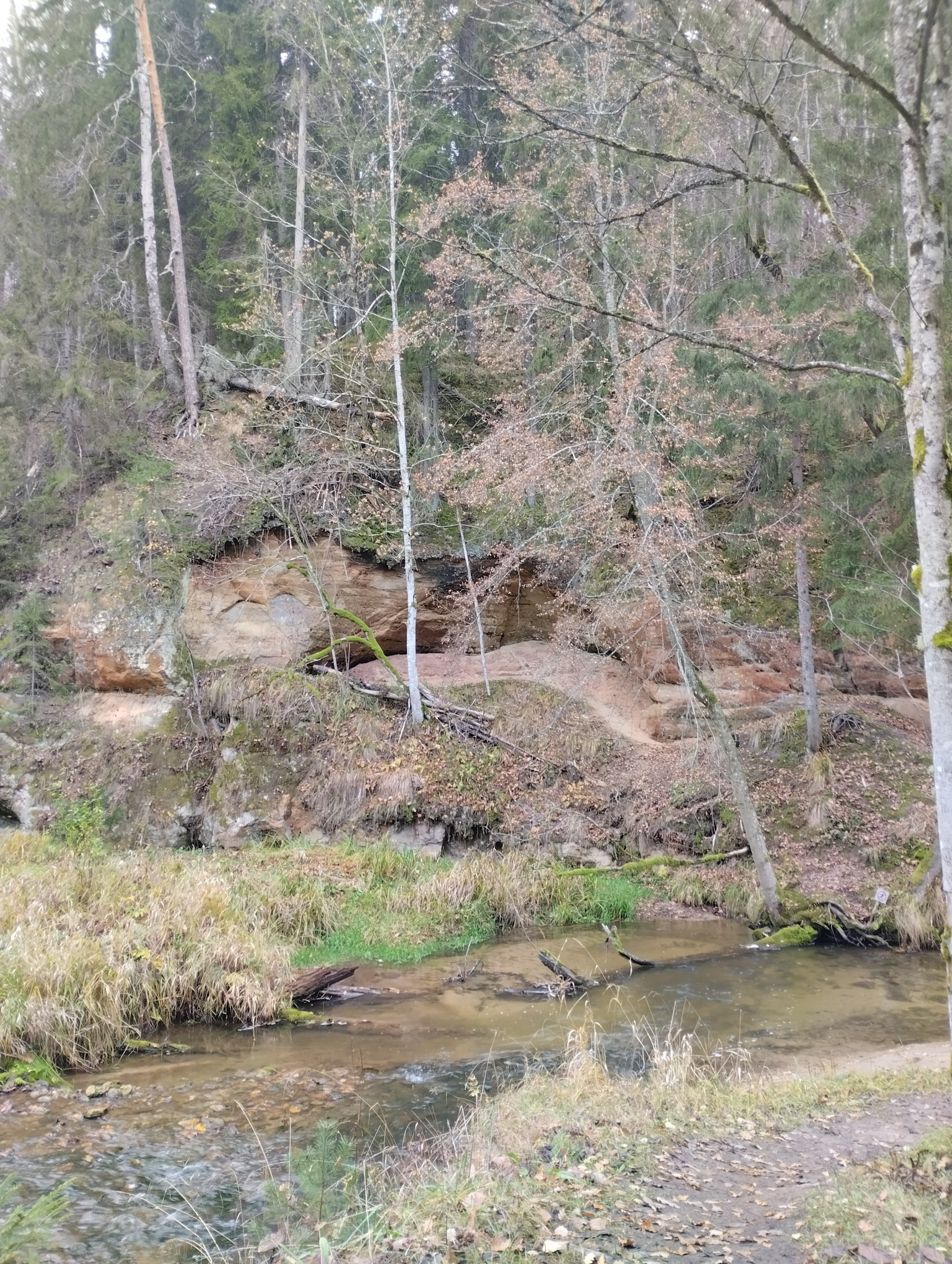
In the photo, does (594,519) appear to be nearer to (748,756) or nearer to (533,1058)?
(748,756)

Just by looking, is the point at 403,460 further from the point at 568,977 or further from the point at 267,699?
the point at 568,977

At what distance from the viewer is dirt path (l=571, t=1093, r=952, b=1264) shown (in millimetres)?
3506

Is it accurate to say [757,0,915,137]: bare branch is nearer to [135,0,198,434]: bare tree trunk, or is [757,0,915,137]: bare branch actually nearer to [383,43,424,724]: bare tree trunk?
[383,43,424,724]: bare tree trunk

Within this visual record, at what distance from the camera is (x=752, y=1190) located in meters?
4.18

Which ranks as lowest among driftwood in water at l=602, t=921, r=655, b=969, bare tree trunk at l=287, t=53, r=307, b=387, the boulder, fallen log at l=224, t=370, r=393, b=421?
driftwood in water at l=602, t=921, r=655, b=969

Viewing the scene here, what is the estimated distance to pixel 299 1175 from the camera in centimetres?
452

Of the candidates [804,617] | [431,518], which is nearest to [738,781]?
[804,617]

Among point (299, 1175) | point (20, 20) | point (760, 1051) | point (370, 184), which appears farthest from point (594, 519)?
point (20, 20)

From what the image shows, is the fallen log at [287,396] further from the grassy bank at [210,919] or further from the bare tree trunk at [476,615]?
the grassy bank at [210,919]

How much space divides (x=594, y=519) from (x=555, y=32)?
7.87m

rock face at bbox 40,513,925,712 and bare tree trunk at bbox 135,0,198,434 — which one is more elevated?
bare tree trunk at bbox 135,0,198,434

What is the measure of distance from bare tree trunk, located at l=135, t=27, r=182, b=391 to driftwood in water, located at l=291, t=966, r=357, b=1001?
1606 centimetres

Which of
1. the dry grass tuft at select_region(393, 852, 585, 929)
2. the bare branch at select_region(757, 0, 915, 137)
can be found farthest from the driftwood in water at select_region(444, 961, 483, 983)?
the bare branch at select_region(757, 0, 915, 137)

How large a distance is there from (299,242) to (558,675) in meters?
11.4
